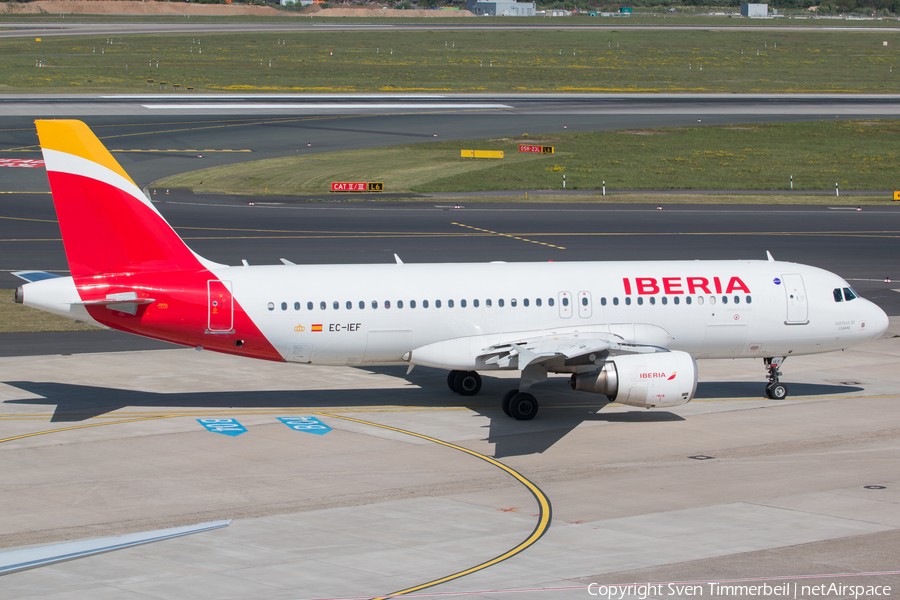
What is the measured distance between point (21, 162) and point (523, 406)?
63636mm

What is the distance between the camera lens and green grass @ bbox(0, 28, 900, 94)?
447 feet

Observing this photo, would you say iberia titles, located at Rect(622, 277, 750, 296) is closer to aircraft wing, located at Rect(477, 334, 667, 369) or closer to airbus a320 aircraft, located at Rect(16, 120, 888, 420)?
airbus a320 aircraft, located at Rect(16, 120, 888, 420)

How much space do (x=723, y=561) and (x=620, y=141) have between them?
78.1 m

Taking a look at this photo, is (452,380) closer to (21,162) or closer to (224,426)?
(224,426)

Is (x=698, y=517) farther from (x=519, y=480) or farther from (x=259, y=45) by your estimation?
(x=259, y=45)

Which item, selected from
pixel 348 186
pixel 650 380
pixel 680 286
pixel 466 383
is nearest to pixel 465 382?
pixel 466 383

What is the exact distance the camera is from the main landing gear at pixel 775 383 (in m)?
34.2

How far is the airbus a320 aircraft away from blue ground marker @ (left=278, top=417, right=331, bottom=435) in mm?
1878

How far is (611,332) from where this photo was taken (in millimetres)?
32469

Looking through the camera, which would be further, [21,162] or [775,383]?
[21,162]

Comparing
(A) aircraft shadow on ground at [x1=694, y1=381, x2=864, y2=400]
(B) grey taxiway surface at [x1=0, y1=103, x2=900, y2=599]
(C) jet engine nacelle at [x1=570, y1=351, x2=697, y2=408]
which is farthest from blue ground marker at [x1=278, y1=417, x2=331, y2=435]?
(A) aircraft shadow on ground at [x1=694, y1=381, x2=864, y2=400]

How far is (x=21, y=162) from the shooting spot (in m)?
81.2

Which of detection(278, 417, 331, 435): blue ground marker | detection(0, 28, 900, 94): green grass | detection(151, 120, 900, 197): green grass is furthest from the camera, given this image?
detection(0, 28, 900, 94): green grass

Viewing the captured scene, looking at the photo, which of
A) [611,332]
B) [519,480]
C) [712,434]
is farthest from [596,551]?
[611,332]
